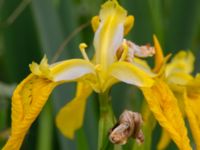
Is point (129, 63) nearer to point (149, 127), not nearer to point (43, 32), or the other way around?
point (149, 127)

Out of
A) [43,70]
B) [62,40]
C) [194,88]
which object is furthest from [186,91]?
[62,40]

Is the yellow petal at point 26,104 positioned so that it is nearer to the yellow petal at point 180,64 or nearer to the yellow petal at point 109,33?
the yellow petal at point 109,33

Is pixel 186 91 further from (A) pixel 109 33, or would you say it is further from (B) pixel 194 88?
(A) pixel 109 33

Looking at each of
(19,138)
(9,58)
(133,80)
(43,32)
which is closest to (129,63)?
(133,80)

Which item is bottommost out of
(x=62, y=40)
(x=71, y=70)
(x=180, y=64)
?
(x=180, y=64)

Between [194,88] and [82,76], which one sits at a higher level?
[82,76]

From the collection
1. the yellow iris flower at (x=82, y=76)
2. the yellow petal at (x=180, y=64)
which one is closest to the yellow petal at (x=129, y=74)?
the yellow iris flower at (x=82, y=76)
